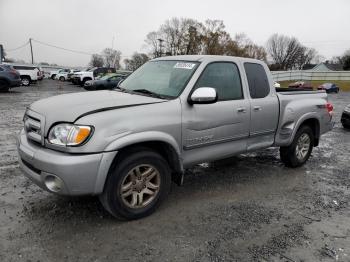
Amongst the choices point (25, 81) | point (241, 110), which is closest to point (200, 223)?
point (241, 110)

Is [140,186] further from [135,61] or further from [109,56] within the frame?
[109,56]

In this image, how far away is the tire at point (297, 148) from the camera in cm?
597

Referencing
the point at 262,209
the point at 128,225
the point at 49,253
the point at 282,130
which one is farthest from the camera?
the point at 282,130

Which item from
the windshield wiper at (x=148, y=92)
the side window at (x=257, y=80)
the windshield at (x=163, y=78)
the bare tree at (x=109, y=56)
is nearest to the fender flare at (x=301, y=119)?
the side window at (x=257, y=80)

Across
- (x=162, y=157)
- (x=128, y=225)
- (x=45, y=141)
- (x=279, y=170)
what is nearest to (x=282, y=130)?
(x=279, y=170)

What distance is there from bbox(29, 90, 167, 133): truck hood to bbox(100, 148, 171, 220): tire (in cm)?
56

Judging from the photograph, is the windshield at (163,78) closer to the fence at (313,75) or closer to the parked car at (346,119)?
the parked car at (346,119)

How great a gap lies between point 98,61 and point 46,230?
308 ft

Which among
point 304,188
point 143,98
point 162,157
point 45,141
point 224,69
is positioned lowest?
point 304,188

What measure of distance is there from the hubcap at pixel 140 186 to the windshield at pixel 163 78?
975 millimetres

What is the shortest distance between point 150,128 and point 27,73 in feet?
96.7

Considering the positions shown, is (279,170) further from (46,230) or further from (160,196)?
(46,230)

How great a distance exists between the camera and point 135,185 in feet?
12.6

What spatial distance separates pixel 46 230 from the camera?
359 centimetres
